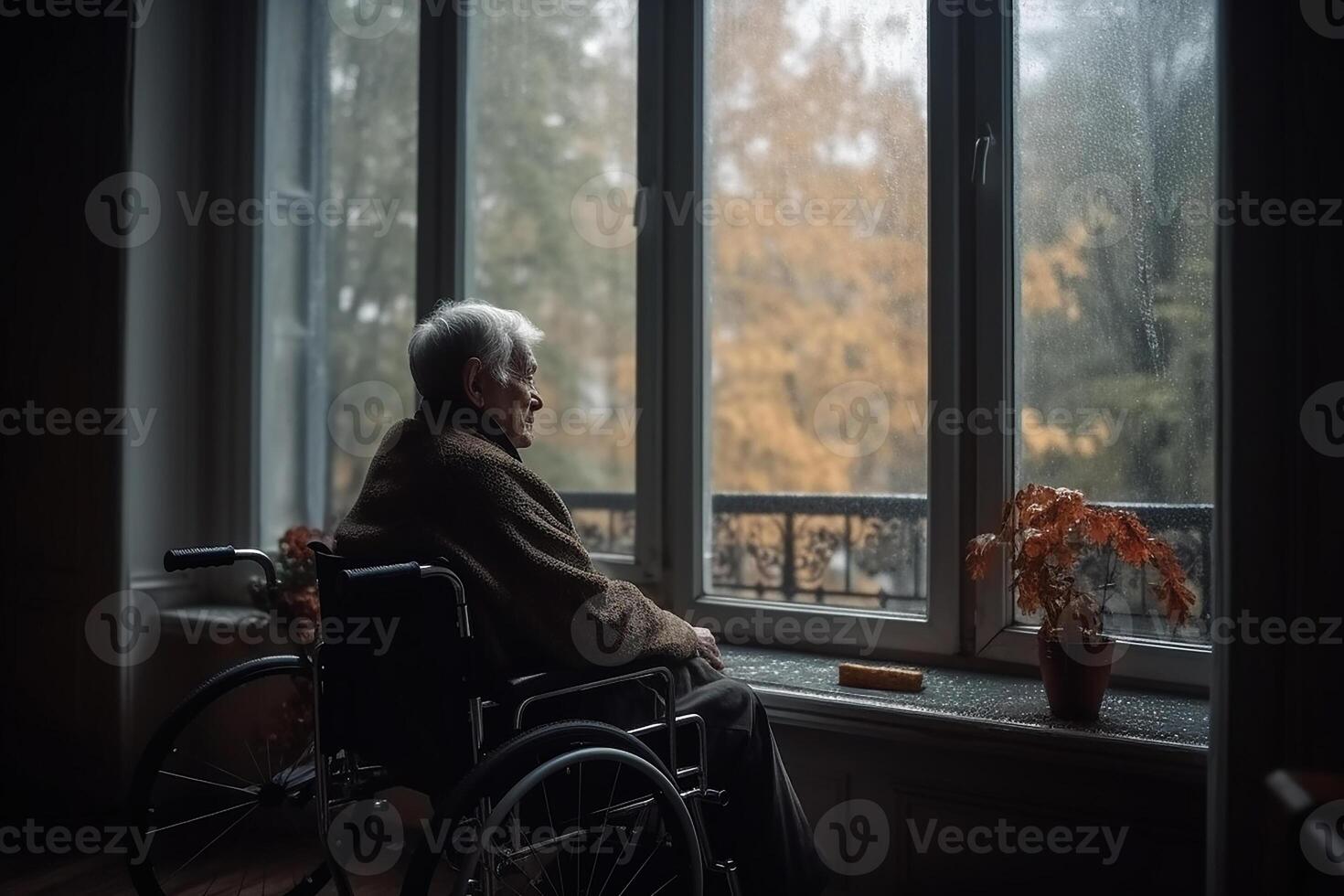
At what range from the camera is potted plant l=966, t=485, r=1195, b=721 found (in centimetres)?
181

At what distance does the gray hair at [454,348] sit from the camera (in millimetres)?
1841

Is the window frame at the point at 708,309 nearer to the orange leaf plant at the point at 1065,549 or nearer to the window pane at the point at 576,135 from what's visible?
the window pane at the point at 576,135

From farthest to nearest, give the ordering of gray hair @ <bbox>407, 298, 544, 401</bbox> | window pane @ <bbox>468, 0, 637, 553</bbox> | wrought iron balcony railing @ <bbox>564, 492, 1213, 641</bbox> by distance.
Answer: wrought iron balcony railing @ <bbox>564, 492, 1213, 641</bbox> < window pane @ <bbox>468, 0, 637, 553</bbox> < gray hair @ <bbox>407, 298, 544, 401</bbox>

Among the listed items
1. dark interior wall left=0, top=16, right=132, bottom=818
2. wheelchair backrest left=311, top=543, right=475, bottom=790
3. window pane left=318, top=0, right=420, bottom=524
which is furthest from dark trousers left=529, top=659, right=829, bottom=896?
dark interior wall left=0, top=16, right=132, bottom=818

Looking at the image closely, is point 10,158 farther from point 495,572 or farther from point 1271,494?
point 1271,494

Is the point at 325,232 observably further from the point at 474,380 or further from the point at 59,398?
the point at 474,380

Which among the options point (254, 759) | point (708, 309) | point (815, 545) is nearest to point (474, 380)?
point (708, 309)

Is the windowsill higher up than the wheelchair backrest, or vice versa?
the wheelchair backrest

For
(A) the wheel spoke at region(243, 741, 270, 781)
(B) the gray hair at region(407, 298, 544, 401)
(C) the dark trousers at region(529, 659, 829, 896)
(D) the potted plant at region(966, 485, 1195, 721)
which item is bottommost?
(A) the wheel spoke at region(243, 741, 270, 781)

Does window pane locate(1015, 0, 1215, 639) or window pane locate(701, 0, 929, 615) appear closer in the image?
window pane locate(1015, 0, 1215, 639)

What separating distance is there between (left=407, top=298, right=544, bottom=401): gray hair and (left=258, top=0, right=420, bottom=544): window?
4.37ft

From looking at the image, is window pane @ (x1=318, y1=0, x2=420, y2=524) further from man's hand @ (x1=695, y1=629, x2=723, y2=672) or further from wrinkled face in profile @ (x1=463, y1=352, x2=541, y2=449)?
man's hand @ (x1=695, y1=629, x2=723, y2=672)

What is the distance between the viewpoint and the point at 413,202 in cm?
322

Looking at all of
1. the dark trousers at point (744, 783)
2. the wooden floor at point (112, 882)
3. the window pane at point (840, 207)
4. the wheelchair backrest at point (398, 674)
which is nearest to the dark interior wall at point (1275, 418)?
the dark trousers at point (744, 783)
